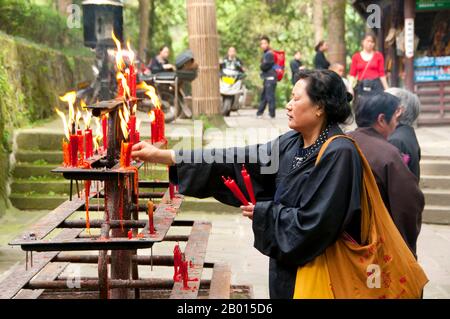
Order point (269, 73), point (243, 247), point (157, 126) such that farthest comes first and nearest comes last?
point (269, 73)
point (243, 247)
point (157, 126)

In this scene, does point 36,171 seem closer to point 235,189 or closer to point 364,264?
point 235,189

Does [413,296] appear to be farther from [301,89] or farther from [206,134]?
[206,134]

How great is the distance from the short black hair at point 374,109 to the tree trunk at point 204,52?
25.5 feet

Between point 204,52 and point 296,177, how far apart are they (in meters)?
9.27

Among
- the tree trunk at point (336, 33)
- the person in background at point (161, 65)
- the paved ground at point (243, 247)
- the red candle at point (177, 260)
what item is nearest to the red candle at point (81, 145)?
the red candle at point (177, 260)

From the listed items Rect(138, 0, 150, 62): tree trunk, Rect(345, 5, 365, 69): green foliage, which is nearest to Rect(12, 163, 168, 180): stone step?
Rect(138, 0, 150, 62): tree trunk

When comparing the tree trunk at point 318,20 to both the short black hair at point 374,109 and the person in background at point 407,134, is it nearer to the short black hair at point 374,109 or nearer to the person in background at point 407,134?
the person in background at point 407,134

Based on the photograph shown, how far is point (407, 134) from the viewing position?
18.0 ft

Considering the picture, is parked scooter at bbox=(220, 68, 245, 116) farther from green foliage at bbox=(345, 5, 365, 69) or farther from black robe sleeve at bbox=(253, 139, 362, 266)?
black robe sleeve at bbox=(253, 139, 362, 266)

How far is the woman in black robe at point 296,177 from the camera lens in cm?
360

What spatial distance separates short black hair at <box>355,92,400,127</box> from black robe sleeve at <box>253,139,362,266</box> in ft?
4.35

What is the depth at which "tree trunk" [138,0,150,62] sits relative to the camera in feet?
85.6

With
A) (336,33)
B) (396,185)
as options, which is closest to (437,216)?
(396,185)

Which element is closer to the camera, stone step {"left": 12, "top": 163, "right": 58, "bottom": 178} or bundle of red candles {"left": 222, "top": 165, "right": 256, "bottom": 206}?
bundle of red candles {"left": 222, "top": 165, "right": 256, "bottom": 206}
